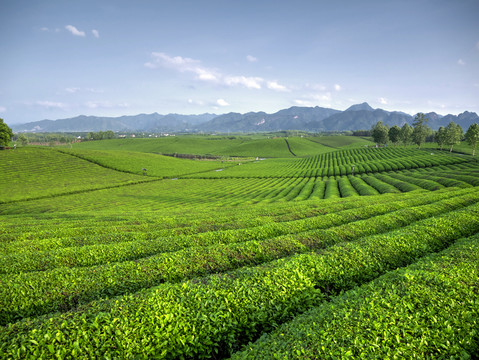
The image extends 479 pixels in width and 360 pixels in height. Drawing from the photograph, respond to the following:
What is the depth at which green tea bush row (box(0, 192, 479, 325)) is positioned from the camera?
32.2ft

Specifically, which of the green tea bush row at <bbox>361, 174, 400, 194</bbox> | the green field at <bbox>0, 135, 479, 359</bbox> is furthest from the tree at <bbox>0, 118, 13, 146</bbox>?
the green tea bush row at <bbox>361, 174, 400, 194</bbox>

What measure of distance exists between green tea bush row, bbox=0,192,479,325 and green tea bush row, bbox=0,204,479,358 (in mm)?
2019

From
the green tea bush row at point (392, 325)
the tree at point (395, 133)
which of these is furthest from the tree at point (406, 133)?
the green tea bush row at point (392, 325)

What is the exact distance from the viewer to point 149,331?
734 centimetres

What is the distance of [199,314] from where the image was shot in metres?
8.00

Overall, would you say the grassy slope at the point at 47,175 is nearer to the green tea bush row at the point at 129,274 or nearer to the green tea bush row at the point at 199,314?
the green tea bush row at the point at 129,274

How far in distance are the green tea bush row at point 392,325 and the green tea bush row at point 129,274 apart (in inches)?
221

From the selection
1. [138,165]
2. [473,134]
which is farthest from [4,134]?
[473,134]

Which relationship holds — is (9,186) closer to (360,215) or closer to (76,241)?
(76,241)

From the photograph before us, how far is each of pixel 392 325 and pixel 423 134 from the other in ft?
575

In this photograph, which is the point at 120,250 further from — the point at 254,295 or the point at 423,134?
the point at 423,134

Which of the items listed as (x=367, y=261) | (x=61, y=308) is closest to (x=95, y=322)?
(x=61, y=308)

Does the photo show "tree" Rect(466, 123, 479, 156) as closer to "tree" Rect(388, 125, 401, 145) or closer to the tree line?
the tree line

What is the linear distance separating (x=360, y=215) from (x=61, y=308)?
23677 mm
